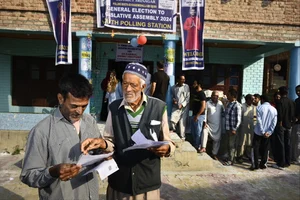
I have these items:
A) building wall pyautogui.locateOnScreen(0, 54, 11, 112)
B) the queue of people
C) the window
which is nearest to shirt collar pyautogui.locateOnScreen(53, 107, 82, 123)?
the queue of people

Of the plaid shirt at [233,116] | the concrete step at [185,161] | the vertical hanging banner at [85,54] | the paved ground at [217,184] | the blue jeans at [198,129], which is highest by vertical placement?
the vertical hanging banner at [85,54]

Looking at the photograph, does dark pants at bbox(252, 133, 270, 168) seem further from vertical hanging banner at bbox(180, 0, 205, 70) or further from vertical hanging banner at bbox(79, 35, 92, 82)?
vertical hanging banner at bbox(79, 35, 92, 82)

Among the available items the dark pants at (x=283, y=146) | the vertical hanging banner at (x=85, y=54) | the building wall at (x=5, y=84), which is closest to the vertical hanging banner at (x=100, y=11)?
the vertical hanging banner at (x=85, y=54)

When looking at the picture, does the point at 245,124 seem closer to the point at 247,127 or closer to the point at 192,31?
the point at 247,127

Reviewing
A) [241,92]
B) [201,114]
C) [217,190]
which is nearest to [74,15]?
[201,114]

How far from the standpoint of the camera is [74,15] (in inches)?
287

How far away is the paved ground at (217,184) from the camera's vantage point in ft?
15.0

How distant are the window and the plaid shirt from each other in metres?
6.25

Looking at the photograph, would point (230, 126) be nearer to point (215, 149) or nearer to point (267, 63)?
point (215, 149)

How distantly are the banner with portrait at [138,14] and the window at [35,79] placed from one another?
332 cm

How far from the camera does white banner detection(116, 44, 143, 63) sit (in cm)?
955

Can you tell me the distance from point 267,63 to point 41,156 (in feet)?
44.9

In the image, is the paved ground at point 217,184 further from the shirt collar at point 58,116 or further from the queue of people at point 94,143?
the shirt collar at point 58,116

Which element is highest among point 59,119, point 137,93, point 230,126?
point 137,93
